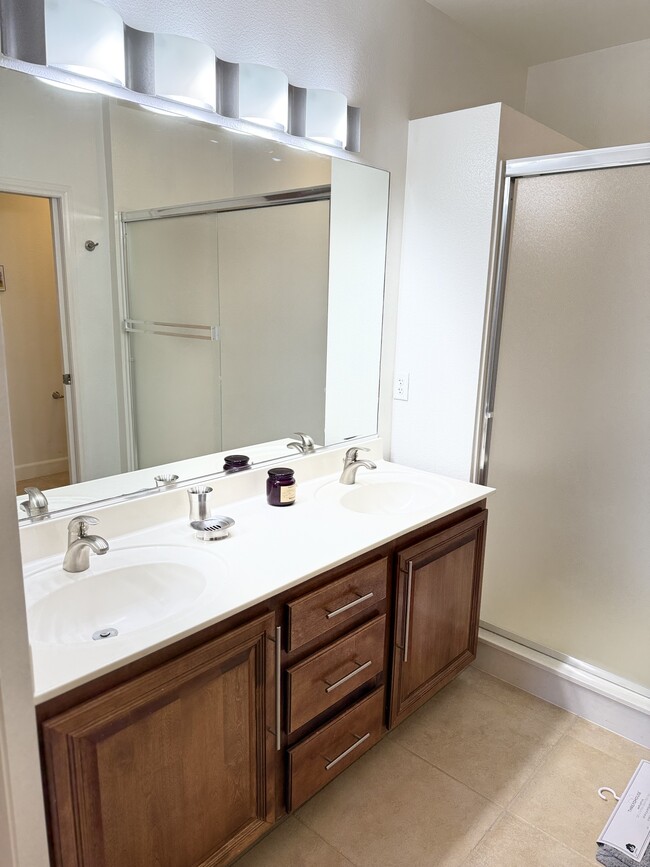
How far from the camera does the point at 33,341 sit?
1513 mm

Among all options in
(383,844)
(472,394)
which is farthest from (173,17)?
(383,844)

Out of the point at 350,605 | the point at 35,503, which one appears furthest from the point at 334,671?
the point at 35,503

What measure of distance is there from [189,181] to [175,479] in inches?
33.2

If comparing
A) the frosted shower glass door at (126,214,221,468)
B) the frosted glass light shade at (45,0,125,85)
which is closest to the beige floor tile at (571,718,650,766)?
the frosted shower glass door at (126,214,221,468)

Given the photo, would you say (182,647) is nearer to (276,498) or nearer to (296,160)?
(276,498)

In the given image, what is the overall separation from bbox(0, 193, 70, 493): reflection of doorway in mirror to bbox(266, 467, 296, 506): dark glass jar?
61 centimetres

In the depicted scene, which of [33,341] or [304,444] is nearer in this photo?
[33,341]

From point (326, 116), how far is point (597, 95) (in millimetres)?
1433

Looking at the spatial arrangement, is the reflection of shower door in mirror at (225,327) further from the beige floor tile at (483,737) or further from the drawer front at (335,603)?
the beige floor tile at (483,737)

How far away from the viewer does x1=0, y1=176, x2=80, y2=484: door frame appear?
1.47m

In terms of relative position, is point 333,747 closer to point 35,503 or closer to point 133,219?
point 35,503

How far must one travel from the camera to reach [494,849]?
66.7 inches

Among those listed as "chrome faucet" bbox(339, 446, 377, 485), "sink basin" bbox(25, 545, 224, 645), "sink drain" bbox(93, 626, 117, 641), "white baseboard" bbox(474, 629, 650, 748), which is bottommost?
"white baseboard" bbox(474, 629, 650, 748)

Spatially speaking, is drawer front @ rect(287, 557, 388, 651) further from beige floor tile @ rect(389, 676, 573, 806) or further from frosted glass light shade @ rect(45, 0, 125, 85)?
frosted glass light shade @ rect(45, 0, 125, 85)
